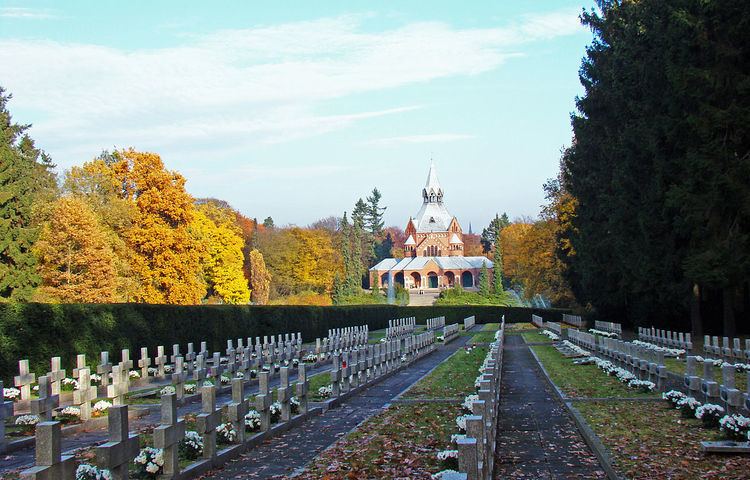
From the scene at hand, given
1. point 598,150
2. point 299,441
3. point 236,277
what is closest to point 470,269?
point 236,277

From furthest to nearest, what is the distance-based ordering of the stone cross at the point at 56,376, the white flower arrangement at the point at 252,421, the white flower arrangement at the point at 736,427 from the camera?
the stone cross at the point at 56,376 < the white flower arrangement at the point at 252,421 < the white flower arrangement at the point at 736,427

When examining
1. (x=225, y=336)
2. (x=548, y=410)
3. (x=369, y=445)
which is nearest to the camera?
(x=369, y=445)

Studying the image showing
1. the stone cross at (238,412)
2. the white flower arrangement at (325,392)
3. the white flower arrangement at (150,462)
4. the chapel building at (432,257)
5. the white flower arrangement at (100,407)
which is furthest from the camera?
the chapel building at (432,257)

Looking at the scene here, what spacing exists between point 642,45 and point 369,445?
2797 centimetres

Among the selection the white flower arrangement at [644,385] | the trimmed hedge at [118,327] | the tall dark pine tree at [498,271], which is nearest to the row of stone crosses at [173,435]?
the white flower arrangement at [644,385]

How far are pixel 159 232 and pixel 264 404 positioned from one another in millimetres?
43245

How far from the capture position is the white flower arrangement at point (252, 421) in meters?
12.8

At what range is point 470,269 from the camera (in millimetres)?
157375

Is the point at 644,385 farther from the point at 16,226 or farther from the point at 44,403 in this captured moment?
the point at 16,226

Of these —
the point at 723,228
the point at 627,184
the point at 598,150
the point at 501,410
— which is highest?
the point at 598,150

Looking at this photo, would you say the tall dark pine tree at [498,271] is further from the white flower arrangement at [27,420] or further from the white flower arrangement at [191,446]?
the white flower arrangement at [191,446]

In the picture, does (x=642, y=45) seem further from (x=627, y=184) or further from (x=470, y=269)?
(x=470, y=269)

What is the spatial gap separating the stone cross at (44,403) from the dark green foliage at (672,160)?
22394mm

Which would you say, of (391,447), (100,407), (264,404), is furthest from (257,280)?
(391,447)
